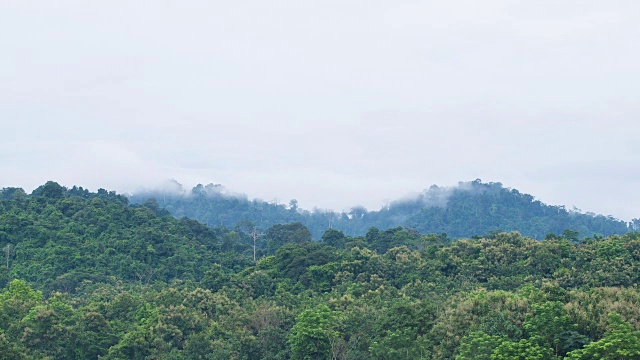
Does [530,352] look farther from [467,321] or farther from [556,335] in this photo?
[467,321]

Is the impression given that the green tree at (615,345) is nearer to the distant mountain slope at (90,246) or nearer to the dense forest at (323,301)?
the dense forest at (323,301)

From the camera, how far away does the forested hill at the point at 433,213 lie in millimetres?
127438

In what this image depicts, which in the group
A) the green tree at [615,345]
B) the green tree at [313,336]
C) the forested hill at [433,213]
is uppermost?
the forested hill at [433,213]

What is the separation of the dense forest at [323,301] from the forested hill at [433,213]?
70565 millimetres

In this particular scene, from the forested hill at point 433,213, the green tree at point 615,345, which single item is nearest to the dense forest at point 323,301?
the green tree at point 615,345

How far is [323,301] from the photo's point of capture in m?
36.1

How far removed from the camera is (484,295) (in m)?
28.0

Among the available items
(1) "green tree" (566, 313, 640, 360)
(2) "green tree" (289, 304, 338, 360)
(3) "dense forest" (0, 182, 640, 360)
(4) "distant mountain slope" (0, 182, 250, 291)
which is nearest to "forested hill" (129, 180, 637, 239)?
(4) "distant mountain slope" (0, 182, 250, 291)

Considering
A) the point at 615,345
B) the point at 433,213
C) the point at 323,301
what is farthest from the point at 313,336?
the point at 433,213

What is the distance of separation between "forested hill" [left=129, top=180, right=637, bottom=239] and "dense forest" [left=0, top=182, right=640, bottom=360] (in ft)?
232

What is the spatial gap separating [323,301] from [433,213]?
10189cm

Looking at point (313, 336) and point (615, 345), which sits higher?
point (615, 345)

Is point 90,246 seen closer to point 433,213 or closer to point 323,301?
point 323,301

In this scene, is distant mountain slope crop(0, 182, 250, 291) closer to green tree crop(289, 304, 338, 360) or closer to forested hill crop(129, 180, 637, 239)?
green tree crop(289, 304, 338, 360)
